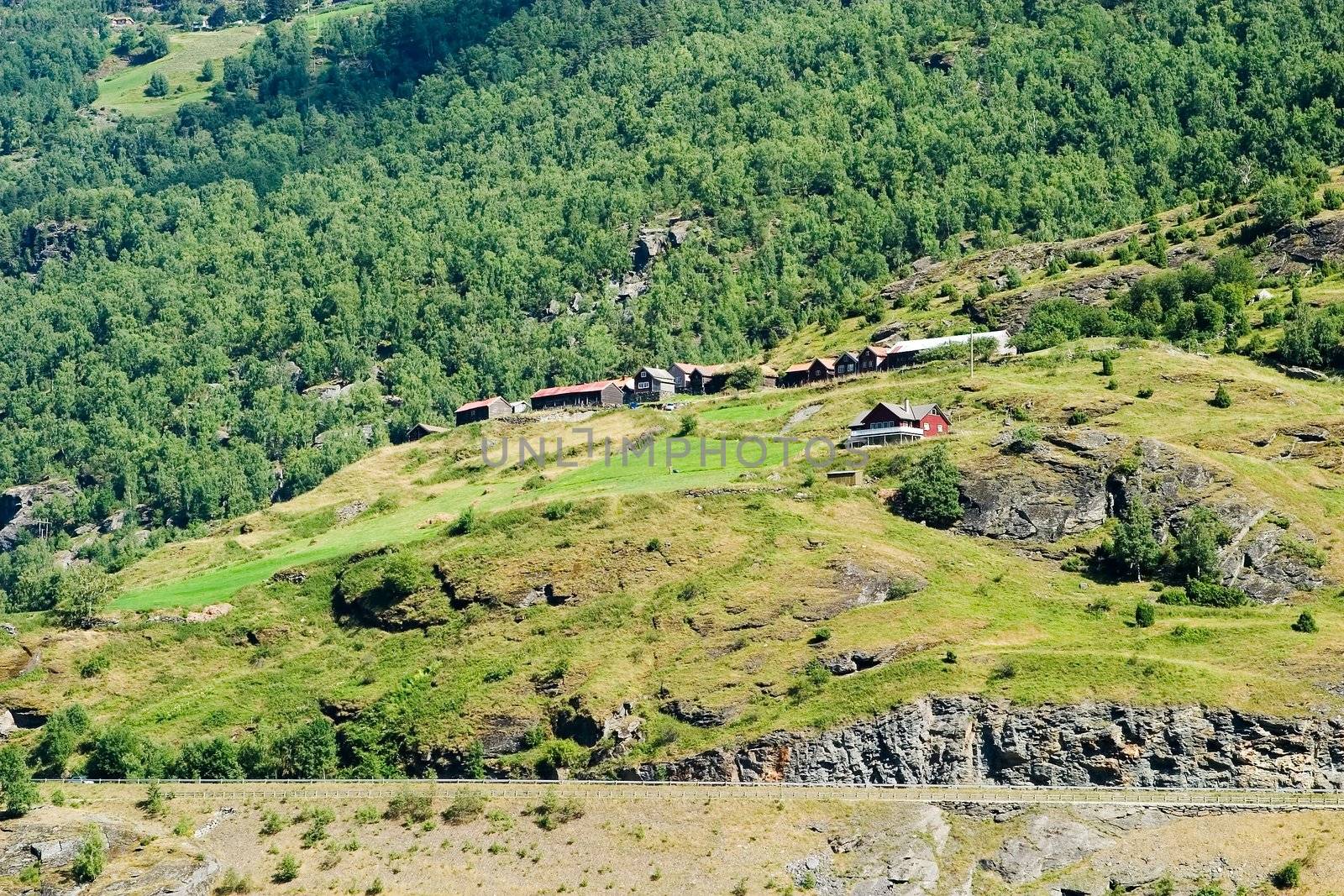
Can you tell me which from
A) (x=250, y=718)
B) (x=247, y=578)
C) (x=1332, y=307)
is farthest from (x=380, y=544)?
(x=1332, y=307)

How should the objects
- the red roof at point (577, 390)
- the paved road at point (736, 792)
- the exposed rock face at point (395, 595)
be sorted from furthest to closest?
the red roof at point (577, 390) < the exposed rock face at point (395, 595) < the paved road at point (736, 792)

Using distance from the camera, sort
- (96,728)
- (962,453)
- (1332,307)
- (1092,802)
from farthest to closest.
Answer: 1. (1332,307)
2. (962,453)
3. (96,728)
4. (1092,802)

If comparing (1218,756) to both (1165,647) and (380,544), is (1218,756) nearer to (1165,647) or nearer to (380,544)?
(1165,647)

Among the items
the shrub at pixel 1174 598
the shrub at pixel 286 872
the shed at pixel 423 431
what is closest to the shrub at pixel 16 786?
the shrub at pixel 286 872

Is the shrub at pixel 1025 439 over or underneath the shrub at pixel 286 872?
over

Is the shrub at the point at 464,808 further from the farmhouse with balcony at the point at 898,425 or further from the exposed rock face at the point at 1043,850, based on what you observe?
the farmhouse with balcony at the point at 898,425

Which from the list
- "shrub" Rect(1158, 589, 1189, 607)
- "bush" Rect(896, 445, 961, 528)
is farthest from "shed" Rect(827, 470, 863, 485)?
"shrub" Rect(1158, 589, 1189, 607)
